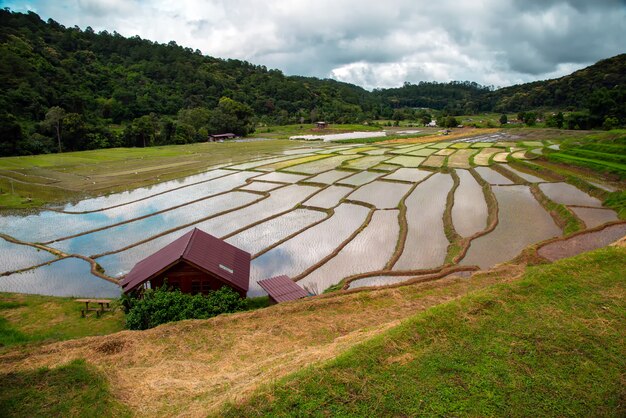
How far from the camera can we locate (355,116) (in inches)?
3880

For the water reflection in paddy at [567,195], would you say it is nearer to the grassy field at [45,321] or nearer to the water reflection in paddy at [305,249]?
the water reflection in paddy at [305,249]

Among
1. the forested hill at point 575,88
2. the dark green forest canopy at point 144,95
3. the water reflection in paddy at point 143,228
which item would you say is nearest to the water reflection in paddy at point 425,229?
the water reflection in paddy at point 143,228

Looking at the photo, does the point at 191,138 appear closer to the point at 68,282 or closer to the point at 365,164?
the point at 365,164

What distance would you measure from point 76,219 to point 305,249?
1297 centimetres

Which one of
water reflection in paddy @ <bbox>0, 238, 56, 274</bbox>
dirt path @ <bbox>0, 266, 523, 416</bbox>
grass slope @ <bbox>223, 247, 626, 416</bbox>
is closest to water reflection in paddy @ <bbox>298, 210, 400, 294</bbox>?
dirt path @ <bbox>0, 266, 523, 416</bbox>

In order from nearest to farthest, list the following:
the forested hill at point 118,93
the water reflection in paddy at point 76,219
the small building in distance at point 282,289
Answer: the small building in distance at point 282,289 → the water reflection in paddy at point 76,219 → the forested hill at point 118,93

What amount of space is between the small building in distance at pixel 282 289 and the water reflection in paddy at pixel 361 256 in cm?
78

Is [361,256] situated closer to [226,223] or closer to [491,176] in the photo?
[226,223]

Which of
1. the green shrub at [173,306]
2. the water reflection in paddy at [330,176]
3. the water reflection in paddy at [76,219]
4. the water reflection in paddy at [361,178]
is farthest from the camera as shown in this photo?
the water reflection in paddy at [330,176]

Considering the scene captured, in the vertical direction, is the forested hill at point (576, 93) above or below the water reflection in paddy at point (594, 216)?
above

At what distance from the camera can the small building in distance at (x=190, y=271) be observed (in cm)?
1037

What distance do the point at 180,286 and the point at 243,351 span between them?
381 centimetres

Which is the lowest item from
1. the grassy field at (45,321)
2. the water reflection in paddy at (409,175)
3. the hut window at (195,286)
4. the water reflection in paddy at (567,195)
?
the grassy field at (45,321)

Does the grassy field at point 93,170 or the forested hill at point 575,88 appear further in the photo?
the forested hill at point 575,88
